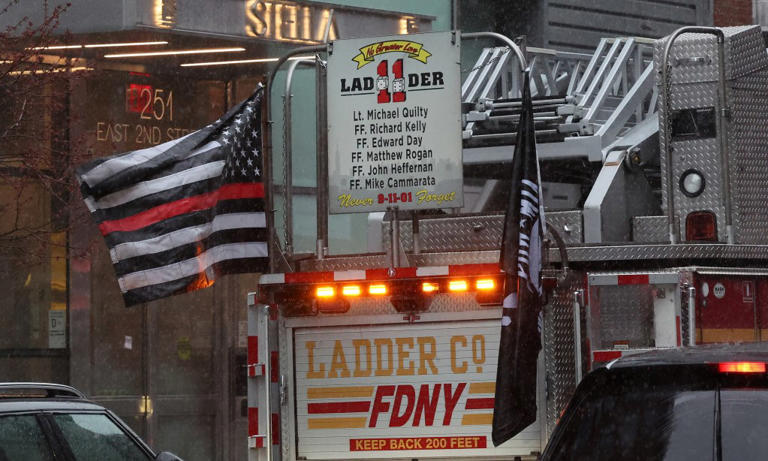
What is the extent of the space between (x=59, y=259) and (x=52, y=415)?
7379 mm

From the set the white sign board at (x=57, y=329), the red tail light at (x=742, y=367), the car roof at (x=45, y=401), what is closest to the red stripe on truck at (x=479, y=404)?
the car roof at (x=45, y=401)

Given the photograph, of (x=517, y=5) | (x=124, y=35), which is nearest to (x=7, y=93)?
(x=124, y=35)

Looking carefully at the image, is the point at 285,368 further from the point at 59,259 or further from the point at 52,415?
the point at 59,259

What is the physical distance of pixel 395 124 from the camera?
837 cm

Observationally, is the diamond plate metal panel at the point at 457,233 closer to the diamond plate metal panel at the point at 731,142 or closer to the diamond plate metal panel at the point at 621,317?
the diamond plate metal panel at the point at 621,317

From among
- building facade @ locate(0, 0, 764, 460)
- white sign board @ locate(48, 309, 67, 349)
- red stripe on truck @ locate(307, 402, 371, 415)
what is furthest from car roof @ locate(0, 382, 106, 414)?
white sign board @ locate(48, 309, 67, 349)

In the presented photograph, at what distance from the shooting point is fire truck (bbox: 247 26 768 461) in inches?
314

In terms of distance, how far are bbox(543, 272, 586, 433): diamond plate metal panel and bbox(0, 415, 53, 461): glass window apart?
3.07 metres

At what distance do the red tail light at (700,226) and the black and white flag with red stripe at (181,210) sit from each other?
2.61 metres

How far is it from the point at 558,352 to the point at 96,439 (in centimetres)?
282

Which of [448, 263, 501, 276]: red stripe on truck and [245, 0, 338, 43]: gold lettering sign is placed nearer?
[448, 263, 501, 276]: red stripe on truck

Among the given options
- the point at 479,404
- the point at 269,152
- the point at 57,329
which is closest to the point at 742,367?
the point at 479,404

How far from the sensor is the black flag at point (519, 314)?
7586 mm

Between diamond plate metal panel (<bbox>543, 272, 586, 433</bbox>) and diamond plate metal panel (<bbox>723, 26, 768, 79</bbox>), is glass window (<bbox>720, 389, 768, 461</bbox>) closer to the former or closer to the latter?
diamond plate metal panel (<bbox>543, 272, 586, 433</bbox>)
